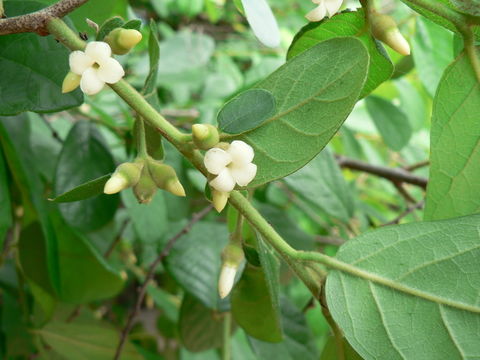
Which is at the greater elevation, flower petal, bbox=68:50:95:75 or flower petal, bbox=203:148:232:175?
flower petal, bbox=68:50:95:75

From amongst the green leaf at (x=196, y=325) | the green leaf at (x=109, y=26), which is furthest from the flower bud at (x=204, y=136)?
the green leaf at (x=196, y=325)

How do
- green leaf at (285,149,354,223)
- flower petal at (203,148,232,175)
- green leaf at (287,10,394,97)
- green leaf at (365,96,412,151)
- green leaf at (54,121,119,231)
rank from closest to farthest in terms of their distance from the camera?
1. flower petal at (203,148,232,175)
2. green leaf at (287,10,394,97)
3. green leaf at (54,121,119,231)
4. green leaf at (285,149,354,223)
5. green leaf at (365,96,412,151)

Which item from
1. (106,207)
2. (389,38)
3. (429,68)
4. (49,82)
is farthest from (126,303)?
(389,38)

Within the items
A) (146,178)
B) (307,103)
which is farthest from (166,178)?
(307,103)

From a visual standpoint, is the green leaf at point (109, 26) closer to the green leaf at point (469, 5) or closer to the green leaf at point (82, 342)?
the green leaf at point (469, 5)

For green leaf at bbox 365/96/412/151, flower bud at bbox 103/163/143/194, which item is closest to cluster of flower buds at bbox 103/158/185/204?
flower bud at bbox 103/163/143/194

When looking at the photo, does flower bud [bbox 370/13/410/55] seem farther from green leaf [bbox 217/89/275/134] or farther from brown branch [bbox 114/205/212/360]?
brown branch [bbox 114/205/212/360]

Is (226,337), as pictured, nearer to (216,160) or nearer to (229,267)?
(229,267)
